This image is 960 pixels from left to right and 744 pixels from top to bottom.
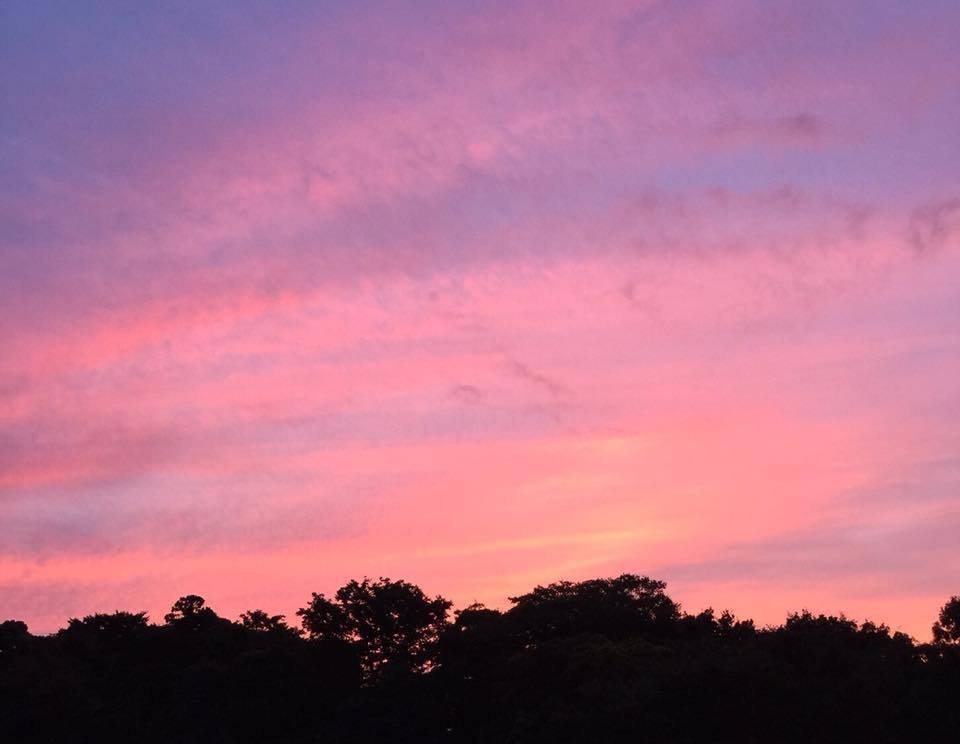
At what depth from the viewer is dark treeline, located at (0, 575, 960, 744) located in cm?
5469

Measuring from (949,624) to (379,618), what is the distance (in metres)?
39.1

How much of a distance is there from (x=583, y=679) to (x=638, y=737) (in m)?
9.45

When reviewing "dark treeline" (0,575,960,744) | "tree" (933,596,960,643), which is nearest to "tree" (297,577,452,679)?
"dark treeline" (0,575,960,744)

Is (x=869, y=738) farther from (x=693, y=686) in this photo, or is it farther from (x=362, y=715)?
(x=362, y=715)

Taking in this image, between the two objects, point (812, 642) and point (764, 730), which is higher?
point (812, 642)

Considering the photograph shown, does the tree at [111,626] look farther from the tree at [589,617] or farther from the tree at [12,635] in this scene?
the tree at [589,617]

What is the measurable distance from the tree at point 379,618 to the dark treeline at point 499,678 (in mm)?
159

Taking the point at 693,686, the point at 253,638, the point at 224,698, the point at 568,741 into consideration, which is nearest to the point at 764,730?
the point at 693,686

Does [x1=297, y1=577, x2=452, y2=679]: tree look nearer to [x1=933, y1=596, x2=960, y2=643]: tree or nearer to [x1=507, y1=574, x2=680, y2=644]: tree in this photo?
[x1=507, y1=574, x2=680, y2=644]: tree

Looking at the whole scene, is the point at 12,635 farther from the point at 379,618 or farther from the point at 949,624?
the point at 949,624

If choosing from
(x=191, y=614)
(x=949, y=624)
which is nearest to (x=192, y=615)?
(x=191, y=614)

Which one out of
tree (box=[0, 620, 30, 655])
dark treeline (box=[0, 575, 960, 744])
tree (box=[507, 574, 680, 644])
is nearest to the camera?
dark treeline (box=[0, 575, 960, 744])

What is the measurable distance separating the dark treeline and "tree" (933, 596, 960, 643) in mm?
105

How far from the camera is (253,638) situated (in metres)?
81.6
